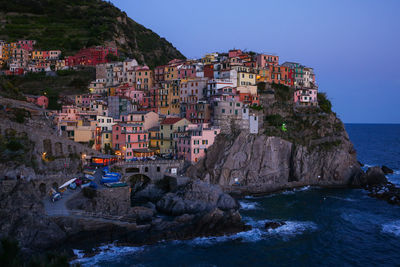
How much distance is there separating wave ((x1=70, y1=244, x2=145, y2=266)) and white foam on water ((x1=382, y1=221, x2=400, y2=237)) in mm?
27581

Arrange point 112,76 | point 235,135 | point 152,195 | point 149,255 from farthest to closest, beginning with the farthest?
1. point 112,76
2. point 235,135
3. point 152,195
4. point 149,255

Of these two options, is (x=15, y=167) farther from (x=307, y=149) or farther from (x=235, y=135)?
(x=307, y=149)

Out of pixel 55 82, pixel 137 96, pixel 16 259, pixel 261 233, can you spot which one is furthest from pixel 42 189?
pixel 55 82

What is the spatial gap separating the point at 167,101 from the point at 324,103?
34551mm

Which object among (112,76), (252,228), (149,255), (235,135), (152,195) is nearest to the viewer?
(149,255)

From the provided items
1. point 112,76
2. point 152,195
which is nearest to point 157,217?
point 152,195

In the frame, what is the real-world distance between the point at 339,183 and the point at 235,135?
66.5 ft

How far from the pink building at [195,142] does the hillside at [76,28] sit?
194 ft

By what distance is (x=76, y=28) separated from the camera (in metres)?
125

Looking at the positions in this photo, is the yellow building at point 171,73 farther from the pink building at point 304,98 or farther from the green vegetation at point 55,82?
the pink building at point 304,98

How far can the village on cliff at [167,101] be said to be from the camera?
2319 inches

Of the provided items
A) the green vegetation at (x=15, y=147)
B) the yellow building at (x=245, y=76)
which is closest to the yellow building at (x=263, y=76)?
Answer: the yellow building at (x=245, y=76)

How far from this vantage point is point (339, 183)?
61.5 m

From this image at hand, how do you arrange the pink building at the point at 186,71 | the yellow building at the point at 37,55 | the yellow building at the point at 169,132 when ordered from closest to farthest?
the yellow building at the point at 169,132
the pink building at the point at 186,71
the yellow building at the point at 37,55
